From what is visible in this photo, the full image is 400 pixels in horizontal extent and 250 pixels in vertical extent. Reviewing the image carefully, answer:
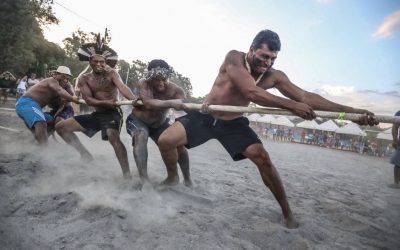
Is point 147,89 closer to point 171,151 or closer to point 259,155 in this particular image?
point 171,151

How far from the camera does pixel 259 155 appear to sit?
2.86 m

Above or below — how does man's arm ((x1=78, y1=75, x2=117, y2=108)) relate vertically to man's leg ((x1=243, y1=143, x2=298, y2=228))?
above

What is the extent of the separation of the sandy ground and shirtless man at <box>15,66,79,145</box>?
54 centimetres

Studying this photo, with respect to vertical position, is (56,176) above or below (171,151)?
below

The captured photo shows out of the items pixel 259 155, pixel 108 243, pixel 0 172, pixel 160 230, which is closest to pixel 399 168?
pixel 259 155

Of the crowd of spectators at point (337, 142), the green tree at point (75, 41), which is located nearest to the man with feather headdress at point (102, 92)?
the crowd of spectators at point (337, 142)

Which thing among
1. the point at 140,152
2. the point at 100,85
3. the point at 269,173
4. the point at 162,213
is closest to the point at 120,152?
the point at 140,152

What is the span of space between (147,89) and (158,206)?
156 centimetres

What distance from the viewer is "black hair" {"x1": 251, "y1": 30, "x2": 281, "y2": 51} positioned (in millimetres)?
2867

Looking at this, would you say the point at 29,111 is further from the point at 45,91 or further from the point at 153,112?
the point at 153,112

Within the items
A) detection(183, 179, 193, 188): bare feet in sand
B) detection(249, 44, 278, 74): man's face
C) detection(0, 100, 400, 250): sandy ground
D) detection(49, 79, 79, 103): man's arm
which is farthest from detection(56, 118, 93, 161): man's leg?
→ detection(249, 44, 278, 74): man's face

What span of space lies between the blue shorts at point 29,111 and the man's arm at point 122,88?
1.65m

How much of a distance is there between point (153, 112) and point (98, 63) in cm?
101

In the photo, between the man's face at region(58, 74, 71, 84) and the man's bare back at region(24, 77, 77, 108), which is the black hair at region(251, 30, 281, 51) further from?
the man's face at region(58, 74, 71, 84)
